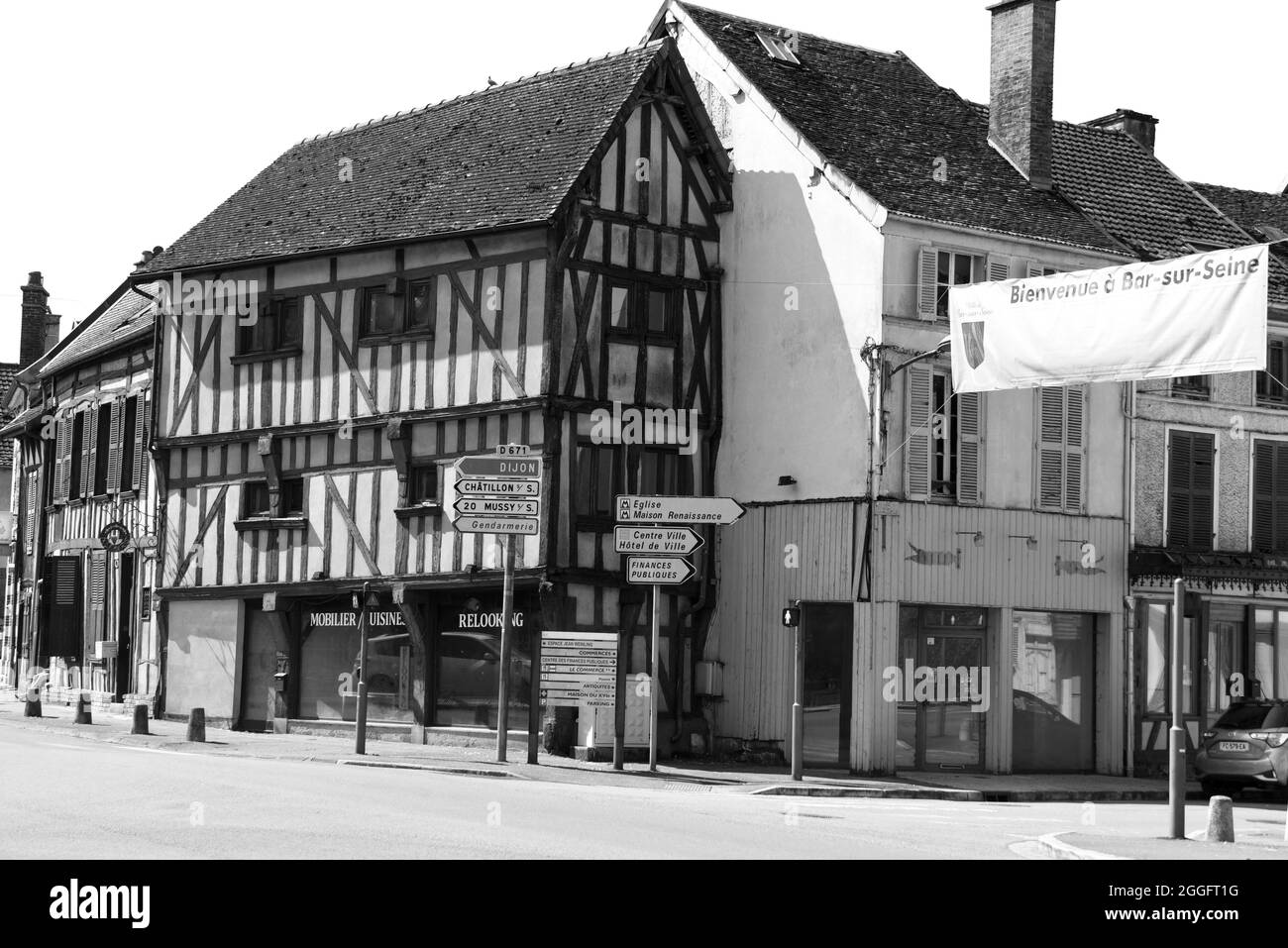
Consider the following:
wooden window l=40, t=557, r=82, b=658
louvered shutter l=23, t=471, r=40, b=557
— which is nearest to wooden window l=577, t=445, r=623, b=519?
wooden window l=40, t=557, r=82, b=658

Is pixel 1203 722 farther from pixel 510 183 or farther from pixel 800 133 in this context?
pixel 510 183

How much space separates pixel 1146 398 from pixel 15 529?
1054 inches

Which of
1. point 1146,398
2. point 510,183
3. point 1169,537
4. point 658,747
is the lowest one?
point 658,747

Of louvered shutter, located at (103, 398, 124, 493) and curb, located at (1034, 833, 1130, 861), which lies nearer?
curb, located at (1034, 833, 1130, 861)

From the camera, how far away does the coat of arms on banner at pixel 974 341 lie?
24.6 metres

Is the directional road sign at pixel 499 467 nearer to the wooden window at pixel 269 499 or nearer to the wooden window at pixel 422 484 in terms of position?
the wooden window at pixel 422 484

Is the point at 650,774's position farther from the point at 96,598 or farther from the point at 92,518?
the point at 92,518

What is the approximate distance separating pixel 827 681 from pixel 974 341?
5.41m

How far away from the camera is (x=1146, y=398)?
2923 cm

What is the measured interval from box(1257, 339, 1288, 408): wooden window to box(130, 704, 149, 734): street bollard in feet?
60.2

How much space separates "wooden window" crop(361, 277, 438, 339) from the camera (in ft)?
93.1

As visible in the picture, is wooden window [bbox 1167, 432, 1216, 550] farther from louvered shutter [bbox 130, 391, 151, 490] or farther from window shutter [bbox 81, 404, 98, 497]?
window shutter [bbox 81, 404, 98, 497]

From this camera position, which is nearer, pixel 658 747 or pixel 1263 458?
pixel 658 747
